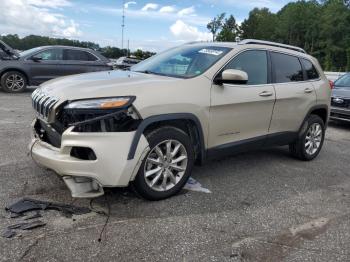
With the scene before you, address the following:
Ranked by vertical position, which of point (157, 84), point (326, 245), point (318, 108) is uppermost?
point (157, 84)

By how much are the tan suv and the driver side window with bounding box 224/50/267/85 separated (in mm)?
12

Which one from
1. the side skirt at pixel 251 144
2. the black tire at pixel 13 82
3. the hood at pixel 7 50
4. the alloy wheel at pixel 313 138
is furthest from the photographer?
the black tire at pixel 13 82

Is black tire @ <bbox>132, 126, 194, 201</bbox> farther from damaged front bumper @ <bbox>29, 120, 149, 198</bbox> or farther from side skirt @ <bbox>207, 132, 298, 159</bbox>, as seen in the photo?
side skirt @ <bbox>207, 132, 298, 159</bbox>

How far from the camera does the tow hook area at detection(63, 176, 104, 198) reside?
11.6 ft

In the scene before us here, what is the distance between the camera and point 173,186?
13.4 feet

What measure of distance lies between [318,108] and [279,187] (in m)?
1.86

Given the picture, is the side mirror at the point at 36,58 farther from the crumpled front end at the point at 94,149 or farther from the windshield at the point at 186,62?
the crumpled front end at the point at 94,149

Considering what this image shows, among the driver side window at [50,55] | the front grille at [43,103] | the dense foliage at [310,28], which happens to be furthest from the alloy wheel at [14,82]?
the dense foliage at [310,28]

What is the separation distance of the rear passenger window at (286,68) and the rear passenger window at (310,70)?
0.17 m

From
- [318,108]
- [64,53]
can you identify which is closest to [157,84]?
[318,108]

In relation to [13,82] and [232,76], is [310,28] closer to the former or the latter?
[13,82]

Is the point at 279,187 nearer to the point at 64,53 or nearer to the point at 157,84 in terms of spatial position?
the point at 157,84

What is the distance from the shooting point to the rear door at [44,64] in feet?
39.8

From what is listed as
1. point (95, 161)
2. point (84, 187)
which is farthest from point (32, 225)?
point (95, 161)
